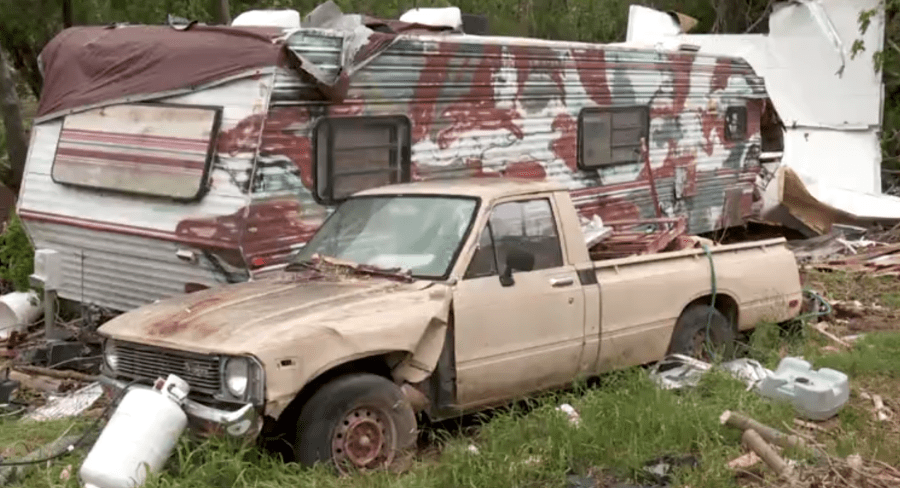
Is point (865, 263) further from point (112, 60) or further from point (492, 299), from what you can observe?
point (112, 60)

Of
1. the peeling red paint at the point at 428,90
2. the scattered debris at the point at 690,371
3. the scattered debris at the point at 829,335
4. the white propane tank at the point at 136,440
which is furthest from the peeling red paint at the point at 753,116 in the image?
the white propane tank at the point at 136,440

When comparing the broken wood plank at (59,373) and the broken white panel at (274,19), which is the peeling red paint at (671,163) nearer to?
the broken white panel at (274,19)

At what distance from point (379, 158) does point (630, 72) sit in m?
3.76

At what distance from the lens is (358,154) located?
28.7ft

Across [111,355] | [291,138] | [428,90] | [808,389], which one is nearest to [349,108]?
[291,138]

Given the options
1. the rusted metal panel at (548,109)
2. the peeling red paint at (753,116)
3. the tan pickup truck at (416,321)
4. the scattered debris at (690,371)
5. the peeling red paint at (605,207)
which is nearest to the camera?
the tan pickup truck at (416,321)

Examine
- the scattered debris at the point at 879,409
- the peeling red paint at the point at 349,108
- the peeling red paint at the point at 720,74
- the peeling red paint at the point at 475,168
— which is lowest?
the scattered debris at the point at 879,409

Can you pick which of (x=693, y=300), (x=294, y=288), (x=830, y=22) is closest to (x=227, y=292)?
(x=294, y=288)

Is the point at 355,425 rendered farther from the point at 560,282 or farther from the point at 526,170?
the point at 526,170

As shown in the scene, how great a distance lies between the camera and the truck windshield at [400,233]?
253 inches

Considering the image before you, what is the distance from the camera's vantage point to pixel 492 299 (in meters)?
6.35

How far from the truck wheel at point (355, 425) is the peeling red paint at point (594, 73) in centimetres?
582

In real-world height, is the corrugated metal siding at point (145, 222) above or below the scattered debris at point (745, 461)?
above

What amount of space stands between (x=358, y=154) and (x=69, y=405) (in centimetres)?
296
